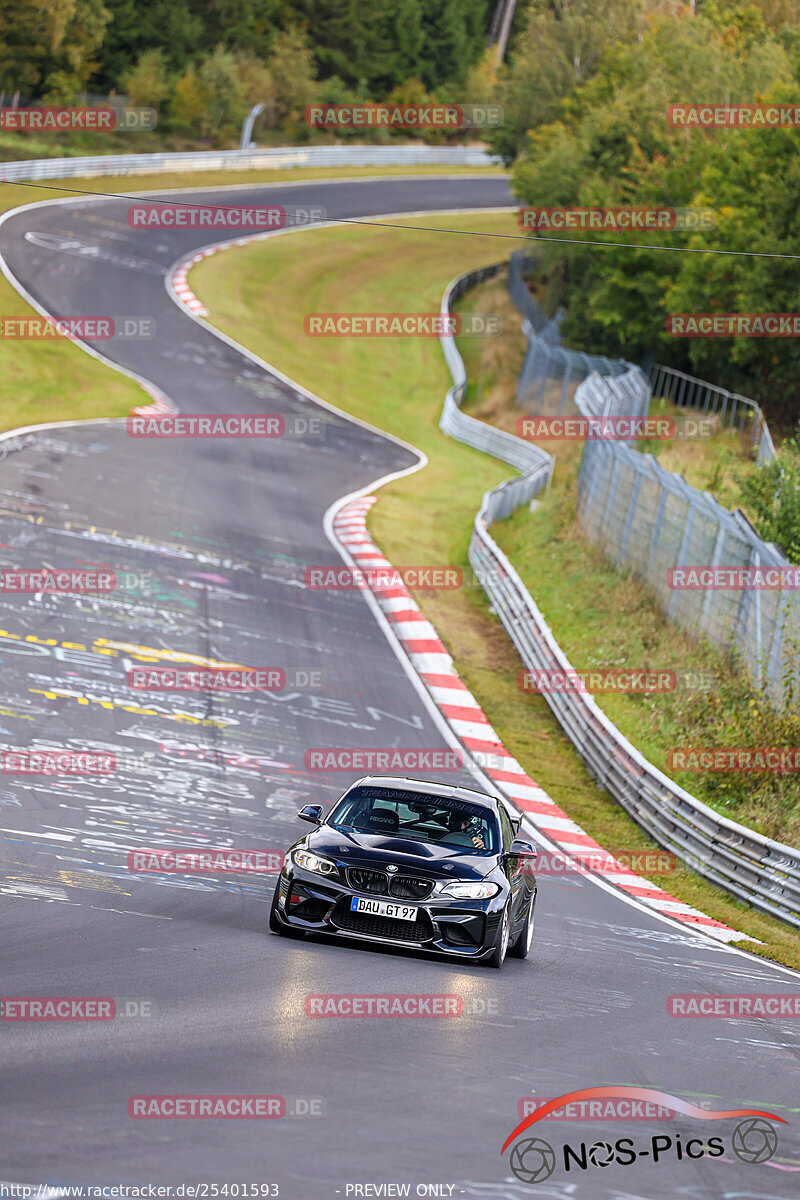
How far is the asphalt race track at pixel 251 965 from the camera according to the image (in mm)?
6688

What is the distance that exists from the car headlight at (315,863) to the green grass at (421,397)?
4877mm

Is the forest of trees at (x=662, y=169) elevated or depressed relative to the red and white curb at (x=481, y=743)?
elevated

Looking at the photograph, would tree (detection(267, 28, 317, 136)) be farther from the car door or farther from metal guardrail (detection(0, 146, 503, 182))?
the car door

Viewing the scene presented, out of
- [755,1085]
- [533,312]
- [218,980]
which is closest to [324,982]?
[218,980]

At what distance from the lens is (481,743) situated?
782 inches

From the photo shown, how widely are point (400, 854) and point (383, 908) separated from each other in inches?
16.7

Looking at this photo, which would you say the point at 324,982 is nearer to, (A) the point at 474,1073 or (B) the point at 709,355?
(A) the point at 474,1073

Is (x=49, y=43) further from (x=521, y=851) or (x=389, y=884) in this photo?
(x=389, y=884)

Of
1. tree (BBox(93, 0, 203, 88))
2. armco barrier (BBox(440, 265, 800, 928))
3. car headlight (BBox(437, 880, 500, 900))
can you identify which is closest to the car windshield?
car headlight (BBox(437, 880, 500, 900))

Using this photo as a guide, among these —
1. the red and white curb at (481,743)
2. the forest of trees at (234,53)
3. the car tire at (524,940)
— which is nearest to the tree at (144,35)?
the forest of trees at (234,53)

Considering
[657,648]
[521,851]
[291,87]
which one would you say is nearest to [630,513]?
[657,648]

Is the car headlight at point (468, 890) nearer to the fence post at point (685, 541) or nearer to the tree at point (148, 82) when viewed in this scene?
the fence post at point (685, 541)

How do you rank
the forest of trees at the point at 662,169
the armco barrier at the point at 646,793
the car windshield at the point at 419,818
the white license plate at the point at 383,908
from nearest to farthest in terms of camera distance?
1. the white license plate at the point at 383,908
2. the car windshield at the point at 419,818
3. the armco barrier at the point at 646,793
4. the forest of trees at the point at 662,169

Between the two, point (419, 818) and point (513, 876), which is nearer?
point (513, 876)
